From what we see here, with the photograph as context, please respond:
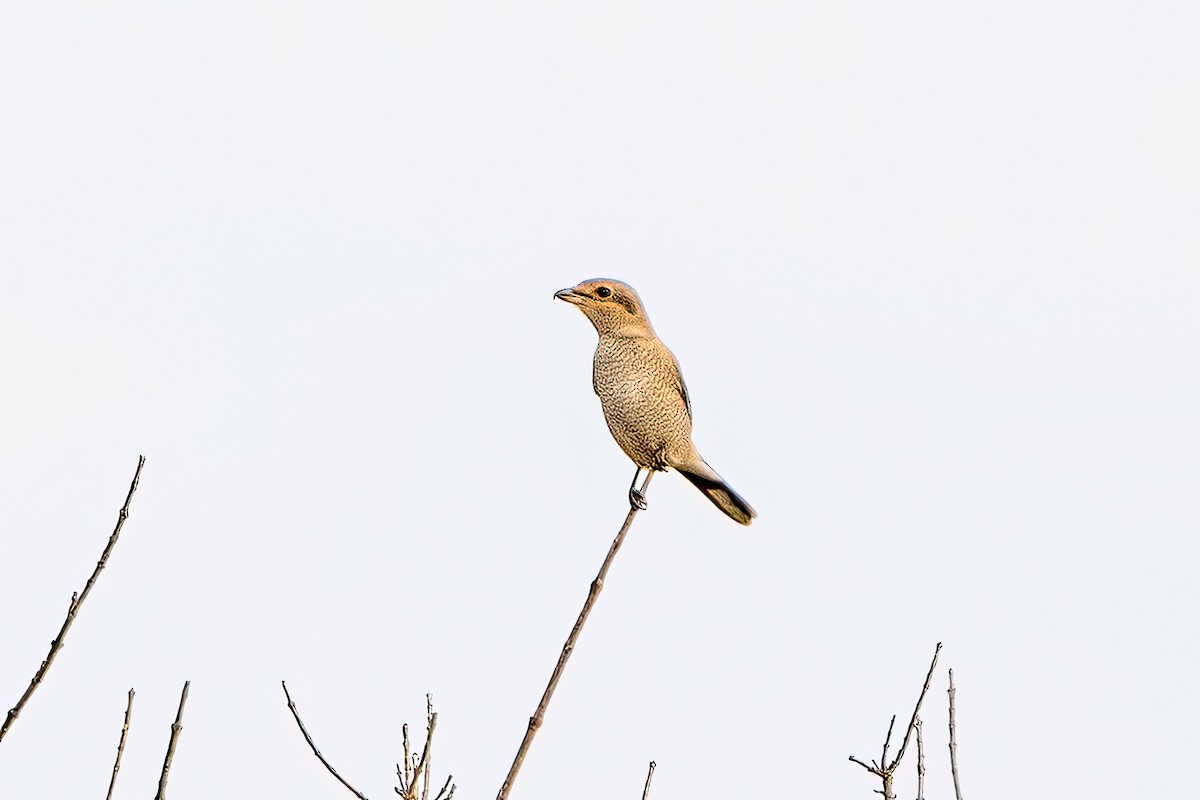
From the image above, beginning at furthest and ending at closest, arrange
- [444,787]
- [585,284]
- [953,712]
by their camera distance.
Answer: [585,284] → [953,712] → [444,787]

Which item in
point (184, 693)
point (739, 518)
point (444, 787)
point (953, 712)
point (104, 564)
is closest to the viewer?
point (184, 693)

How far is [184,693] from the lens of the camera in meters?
2.62

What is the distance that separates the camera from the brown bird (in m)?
4.92

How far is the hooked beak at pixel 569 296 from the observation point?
4.87 m

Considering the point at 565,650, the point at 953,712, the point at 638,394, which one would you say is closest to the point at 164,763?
the point at 565,650

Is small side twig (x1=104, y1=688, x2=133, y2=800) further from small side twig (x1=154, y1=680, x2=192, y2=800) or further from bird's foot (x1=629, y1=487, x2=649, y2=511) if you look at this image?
bird's foot (x1=629, y1=487, x2=649, y2=511)

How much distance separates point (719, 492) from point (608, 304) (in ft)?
3.24

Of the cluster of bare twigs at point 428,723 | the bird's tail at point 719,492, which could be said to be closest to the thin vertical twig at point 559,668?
the cluster of bare twigs at point 428,723

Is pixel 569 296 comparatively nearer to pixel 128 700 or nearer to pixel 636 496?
pixel 636 496

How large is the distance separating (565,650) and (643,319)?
7.11 ft

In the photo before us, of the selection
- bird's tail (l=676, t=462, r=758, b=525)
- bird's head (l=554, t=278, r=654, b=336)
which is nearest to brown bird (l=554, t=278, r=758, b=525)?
bird's head (l=554, t=278, r=654, b=336)

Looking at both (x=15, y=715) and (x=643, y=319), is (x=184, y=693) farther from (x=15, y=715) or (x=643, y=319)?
(x=643, y=319)

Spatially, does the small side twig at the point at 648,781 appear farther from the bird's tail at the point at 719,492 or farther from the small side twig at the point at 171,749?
the bird's tail at the point at 719,492

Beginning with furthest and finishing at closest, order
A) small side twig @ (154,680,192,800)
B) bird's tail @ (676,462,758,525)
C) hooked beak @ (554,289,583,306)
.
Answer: bird's tail @ (676,462,758,525)
hooked beak @ (554,289,583,306)
small side twig @ (154,680,192,800)
